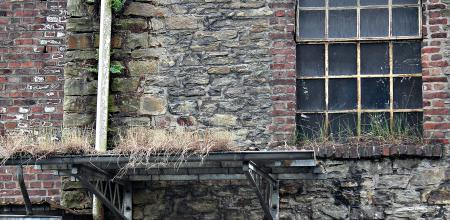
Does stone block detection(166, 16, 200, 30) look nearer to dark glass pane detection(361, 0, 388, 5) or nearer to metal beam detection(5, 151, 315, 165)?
dark glass pane detection(361, 0, 388, 5)

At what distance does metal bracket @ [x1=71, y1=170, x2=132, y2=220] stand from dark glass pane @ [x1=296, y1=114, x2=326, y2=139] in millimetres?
1756

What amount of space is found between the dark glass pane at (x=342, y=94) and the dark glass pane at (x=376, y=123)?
0.58 feet

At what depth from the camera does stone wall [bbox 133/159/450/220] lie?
331 inches

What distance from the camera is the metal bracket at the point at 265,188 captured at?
24.9 ft

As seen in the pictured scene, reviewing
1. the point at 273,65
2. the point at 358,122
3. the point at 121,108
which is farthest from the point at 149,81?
the point at 358,122

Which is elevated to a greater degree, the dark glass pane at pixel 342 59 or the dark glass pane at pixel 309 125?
the dark glass pane at pixel 342 59

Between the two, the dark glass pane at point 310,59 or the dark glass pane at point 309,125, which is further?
the dark glass pane at point 310,59

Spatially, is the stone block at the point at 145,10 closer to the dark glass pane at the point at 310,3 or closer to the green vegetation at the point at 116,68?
the green vegetation at the point at 116,68

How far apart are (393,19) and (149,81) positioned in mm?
2481

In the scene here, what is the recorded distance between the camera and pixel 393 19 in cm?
896

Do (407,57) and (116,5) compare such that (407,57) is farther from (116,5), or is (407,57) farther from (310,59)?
(116,5)

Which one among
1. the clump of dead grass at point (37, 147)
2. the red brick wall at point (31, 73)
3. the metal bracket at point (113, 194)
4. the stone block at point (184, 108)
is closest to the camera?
the clump of dead grass at point (37, 147)

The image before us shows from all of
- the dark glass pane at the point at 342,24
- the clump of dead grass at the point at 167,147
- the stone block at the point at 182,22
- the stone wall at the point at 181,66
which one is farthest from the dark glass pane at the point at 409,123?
the stone block at the point at 182,22

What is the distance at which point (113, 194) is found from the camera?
28.4 ft
